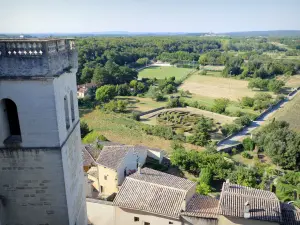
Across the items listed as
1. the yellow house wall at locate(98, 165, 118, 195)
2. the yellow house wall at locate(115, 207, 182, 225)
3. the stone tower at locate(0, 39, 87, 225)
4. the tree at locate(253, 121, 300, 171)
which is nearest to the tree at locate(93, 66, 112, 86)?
the tree at locate(253, 121, 300, 171)

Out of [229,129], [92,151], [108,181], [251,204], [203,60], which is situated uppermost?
[251,204]

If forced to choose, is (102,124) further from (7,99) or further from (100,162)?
(7,99)

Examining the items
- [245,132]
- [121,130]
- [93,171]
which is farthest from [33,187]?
[245,132]

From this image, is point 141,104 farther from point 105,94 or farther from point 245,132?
point 245,132

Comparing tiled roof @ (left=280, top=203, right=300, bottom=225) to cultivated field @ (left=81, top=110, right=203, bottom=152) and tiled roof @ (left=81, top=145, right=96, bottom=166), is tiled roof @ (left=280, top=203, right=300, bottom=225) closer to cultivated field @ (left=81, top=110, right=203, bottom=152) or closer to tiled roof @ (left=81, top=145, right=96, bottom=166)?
tiled roof @ (left=81, top=145, right=96, bottom=166)

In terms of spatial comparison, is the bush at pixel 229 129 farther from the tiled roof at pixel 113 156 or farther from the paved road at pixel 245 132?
the tiled roof at pixel 113 156

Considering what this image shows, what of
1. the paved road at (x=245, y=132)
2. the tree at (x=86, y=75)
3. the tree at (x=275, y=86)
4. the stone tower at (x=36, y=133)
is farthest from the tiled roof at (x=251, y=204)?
the tree at (x=275, y=86)
